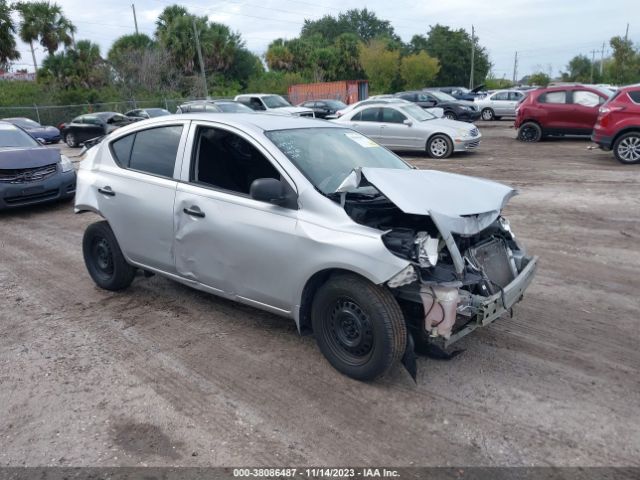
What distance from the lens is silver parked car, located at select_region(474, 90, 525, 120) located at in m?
27.8

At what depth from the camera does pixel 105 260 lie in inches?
224

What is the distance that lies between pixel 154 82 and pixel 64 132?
17.0 meters

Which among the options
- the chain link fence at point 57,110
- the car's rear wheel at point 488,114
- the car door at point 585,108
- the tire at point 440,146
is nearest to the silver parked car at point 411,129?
the tire at point 440,146

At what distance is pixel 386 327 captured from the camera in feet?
11.6

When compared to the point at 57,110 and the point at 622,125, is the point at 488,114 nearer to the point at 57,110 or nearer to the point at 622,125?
the point at 622,125

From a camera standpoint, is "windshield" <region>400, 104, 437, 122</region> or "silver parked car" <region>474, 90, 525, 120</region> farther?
"silver parked car" <region>474, 90, 525, 120</region>

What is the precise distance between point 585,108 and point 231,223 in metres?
15.6

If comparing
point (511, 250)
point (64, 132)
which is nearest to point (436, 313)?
point (511, 250)

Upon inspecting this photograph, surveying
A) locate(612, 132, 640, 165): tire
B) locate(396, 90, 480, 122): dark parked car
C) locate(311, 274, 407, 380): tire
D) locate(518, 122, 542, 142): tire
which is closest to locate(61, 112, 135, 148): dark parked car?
locate(396, 90, 480, 122): dark parked car

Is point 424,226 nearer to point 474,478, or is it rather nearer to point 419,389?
point 419,389

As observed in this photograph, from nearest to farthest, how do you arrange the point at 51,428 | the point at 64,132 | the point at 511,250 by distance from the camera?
1. the point at 51,428
2. the point at 511,250
3. the point at 64,132

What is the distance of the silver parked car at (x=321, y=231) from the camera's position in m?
3.60

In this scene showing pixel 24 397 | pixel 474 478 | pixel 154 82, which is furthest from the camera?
pixel 154 82

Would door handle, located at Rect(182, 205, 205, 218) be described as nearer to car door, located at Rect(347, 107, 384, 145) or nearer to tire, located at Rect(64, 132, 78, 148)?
car door, located at Rect(347, 107, 384, 145)
